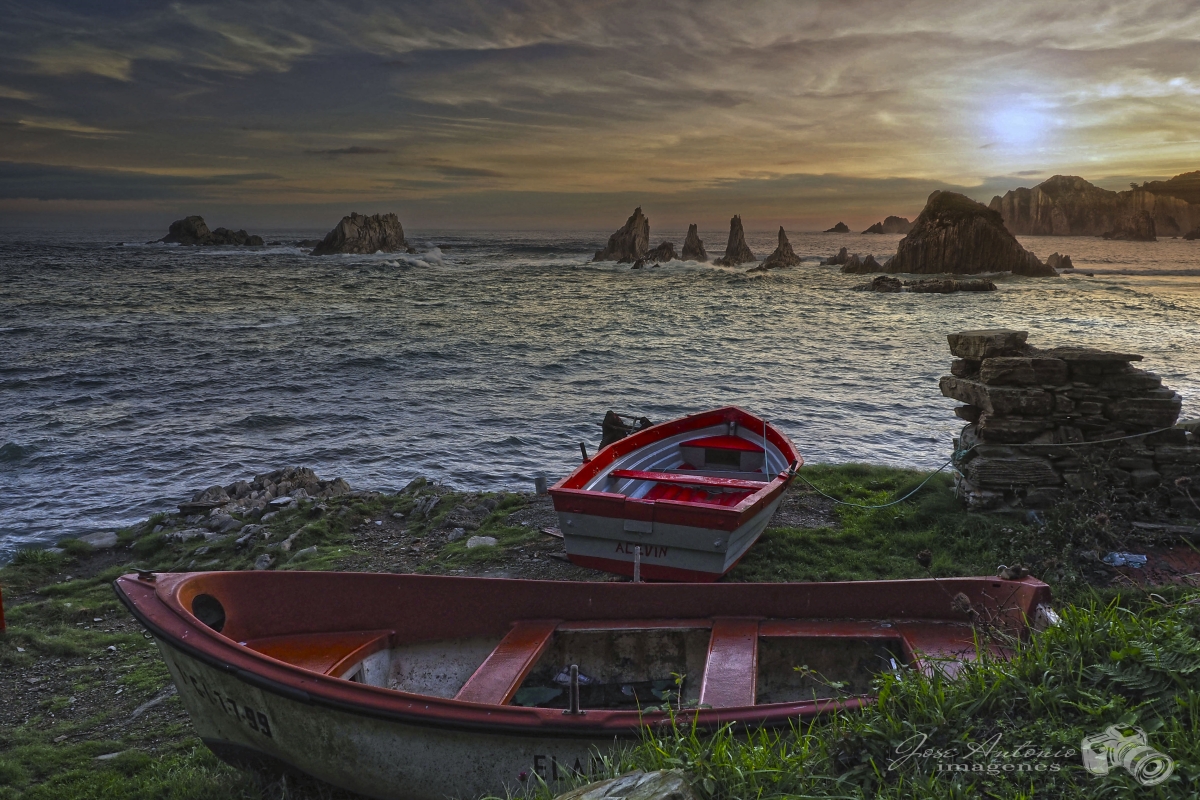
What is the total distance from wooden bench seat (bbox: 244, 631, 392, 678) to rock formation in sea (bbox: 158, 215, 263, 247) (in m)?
136

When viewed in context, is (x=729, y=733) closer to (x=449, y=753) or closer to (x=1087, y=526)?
(x=449, y=753)

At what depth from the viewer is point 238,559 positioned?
988cm

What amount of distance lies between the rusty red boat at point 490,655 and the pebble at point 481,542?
3864 millimetres

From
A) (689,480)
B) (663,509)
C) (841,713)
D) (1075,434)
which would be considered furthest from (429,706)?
(1075,434)

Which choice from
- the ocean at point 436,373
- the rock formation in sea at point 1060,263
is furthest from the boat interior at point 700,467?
the rock formation in sea at point 1060,263

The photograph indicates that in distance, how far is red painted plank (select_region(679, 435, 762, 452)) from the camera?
10602 mm

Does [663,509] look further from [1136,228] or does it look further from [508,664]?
[1136,228]

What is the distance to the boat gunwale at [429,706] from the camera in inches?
147

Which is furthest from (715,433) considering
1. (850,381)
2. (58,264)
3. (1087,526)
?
(58,264)

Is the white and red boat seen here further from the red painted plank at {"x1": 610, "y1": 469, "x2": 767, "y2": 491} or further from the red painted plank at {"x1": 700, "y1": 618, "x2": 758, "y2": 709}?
the red painted plank at {"x1": 700, "y1": 618, "x2": 758, "y2": 709}

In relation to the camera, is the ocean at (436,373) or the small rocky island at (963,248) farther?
the small rocky island at (963,248)

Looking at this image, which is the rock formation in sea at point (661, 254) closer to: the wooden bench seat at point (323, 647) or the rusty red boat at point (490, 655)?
the rusty red boat at point (490, 655)

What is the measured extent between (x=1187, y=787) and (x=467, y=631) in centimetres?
431

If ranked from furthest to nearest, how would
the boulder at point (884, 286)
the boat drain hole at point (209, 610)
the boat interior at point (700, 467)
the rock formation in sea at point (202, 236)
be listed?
1. the rock formation in sea at point (202, 236)
2. the boulder at point (884, 286)
3. the boat interior at point (700, 467)
4. the boat drain hole at point (209, 610)
